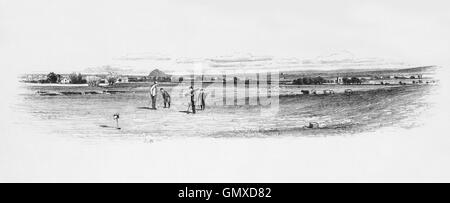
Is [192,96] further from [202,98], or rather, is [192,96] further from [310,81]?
[310,81]

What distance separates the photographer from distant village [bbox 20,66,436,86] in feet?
16.0

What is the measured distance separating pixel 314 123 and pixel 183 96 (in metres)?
0.75

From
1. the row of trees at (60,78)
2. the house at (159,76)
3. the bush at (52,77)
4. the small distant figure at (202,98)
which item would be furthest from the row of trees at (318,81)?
the bush at (52,77)

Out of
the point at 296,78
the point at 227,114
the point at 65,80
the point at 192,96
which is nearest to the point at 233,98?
the point at 227,114

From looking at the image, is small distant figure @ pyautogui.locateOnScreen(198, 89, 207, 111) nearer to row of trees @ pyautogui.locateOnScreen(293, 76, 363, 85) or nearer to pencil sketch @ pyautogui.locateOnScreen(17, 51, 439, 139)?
pencil sketch @ pyautogui.locateOnScreen(17, 51, 439, 139)

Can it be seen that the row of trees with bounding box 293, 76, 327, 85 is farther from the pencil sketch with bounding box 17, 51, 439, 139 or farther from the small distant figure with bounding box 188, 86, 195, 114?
the small distant figure with bounding box 188, 86, 195, 114

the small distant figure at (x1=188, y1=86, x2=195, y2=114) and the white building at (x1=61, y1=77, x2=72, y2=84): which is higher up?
the white building at (x1=61, y1=77, x2=72, y2=84)

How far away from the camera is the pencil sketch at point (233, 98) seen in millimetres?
4883

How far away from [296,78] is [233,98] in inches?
14.6

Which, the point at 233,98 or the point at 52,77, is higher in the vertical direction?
the point at 52,77

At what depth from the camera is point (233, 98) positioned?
16.2ft

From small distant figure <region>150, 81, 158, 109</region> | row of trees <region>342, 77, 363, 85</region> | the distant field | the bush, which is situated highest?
the bush

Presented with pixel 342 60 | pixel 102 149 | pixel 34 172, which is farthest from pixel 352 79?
pixel 34 172

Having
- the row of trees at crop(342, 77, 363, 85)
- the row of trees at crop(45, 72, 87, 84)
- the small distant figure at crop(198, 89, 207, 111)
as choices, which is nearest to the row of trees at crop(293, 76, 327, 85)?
the row of trees at crop(342, 77, 363, 85)
